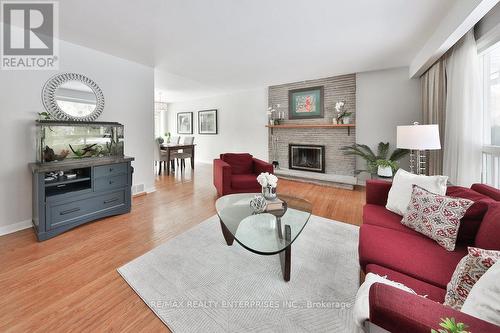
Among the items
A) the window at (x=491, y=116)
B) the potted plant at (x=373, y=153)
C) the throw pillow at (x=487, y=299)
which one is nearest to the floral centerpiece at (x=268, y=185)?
the throw pillow at (x=487, y=299)

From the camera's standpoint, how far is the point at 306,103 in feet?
17.2

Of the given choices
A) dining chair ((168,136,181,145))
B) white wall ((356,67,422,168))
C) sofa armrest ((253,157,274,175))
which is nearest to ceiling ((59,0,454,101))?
white wall ((356,67,422,168))

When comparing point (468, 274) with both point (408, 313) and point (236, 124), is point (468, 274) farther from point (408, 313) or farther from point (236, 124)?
point (236, 124)

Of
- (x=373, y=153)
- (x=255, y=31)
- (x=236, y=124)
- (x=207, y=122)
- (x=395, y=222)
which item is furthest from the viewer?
(x=207, y=122)

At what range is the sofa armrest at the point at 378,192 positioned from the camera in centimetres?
215

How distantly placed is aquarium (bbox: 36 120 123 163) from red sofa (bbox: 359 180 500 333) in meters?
3.37

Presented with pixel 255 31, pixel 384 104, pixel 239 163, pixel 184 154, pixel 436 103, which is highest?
pixel 255 31

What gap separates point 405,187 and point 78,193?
344cm

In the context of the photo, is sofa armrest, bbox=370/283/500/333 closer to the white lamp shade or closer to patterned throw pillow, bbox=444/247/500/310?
patterned throw pillow, bbox=444/247/500/310

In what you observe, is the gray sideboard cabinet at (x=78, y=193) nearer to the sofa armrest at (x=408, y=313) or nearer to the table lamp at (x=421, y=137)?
the sofa armrest at (x=408, y=313)

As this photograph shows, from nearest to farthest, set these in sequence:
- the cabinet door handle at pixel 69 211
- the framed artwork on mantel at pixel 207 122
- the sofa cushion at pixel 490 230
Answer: the sofa cushion at pixel 490 230, the cabinet door handle at pixel 69 211, the framed artwork on mantel at pixel 207 122

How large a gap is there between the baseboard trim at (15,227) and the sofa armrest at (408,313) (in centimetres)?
363

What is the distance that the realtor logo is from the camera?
2.19 m

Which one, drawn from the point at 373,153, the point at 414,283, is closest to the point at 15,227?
the point at 414,283
